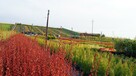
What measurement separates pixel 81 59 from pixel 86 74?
5.81 feet

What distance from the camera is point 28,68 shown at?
22.4ft

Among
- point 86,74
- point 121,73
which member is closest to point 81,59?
point 86,74

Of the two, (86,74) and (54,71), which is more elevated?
(54,71)

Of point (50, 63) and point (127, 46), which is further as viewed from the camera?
point (127, 46)

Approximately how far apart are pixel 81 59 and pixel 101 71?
11.6ft

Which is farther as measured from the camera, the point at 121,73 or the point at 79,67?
the point at 79,67

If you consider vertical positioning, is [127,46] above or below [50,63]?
below

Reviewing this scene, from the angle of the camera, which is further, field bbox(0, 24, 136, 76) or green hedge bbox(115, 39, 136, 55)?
green hedge bbox(115, 39, 136, 55)

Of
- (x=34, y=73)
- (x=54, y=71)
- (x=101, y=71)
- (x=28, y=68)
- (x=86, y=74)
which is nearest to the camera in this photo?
(x=54, y=71)

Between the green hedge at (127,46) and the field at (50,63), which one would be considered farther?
the green hedge at (127,46)

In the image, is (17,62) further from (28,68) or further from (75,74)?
(75,74)

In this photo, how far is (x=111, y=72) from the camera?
1068 centimetres

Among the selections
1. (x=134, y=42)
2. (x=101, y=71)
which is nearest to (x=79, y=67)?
(x=101, y=71)

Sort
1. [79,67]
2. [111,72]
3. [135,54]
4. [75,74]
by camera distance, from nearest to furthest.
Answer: [75,74], [111,72], [79,67], [135,54]
